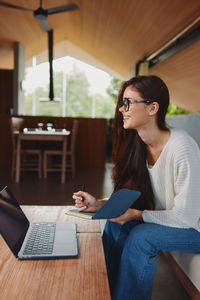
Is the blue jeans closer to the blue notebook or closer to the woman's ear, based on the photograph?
the blue notebook

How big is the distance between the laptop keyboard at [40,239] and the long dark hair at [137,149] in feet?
1.49

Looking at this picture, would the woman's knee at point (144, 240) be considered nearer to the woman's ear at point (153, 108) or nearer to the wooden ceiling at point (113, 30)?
the woman's ear at point (153, 108)

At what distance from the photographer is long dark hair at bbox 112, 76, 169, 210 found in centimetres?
138

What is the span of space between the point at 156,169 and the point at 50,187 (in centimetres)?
306

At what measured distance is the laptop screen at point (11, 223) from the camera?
1.00m

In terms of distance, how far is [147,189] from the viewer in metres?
1.48

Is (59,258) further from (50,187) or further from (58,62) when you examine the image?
(58,62)

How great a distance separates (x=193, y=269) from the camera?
133 cm

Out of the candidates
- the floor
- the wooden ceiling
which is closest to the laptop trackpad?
the floor

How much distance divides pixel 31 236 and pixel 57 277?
30 centimetres

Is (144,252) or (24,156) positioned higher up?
(144,252)

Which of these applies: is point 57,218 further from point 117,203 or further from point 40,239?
point 117,203

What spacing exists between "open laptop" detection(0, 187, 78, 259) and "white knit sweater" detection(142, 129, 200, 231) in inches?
13.8

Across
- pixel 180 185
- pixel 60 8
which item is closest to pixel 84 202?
pixel 180 185
